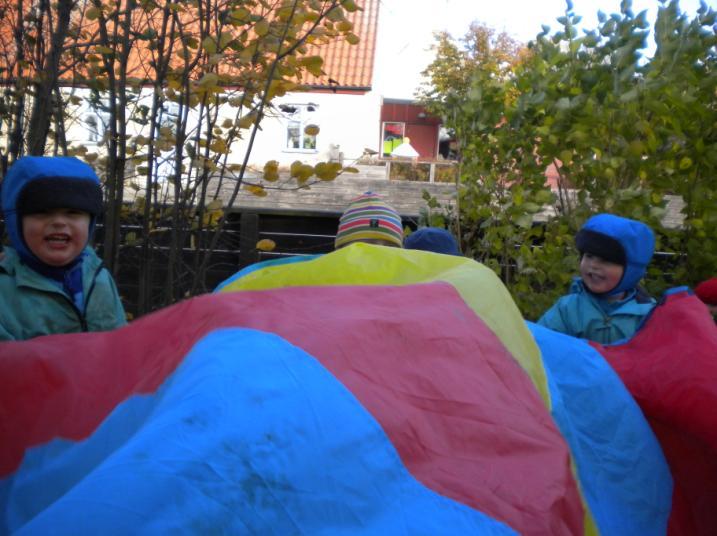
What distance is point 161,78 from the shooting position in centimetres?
399

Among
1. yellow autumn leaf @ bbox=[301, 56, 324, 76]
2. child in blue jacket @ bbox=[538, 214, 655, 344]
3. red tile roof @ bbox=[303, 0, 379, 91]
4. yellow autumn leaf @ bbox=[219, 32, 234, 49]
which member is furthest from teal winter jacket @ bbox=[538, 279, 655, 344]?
red tile roof @ bbox=[303, 0, 379, 91]

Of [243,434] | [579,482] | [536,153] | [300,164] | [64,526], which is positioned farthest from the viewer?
[536,153]

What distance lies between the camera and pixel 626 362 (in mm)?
2834

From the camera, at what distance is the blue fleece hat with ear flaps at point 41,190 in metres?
2.65

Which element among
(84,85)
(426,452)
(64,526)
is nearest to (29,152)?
(84,85)

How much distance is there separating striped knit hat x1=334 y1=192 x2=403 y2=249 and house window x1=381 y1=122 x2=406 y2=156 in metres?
27.4

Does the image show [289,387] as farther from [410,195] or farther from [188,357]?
[410,195]

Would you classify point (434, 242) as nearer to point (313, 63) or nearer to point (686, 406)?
point (313, 63)

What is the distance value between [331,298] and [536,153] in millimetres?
3510

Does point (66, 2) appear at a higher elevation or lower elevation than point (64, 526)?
higher

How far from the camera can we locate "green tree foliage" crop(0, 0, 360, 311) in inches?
148

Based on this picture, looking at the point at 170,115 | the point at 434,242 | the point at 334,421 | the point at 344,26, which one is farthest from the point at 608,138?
the point at 334,421

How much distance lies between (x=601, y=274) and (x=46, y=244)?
7.26 ft

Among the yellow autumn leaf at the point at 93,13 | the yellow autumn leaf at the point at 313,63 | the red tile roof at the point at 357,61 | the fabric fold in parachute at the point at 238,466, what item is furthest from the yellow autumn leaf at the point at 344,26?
the red tile roof at the point at 357,61
